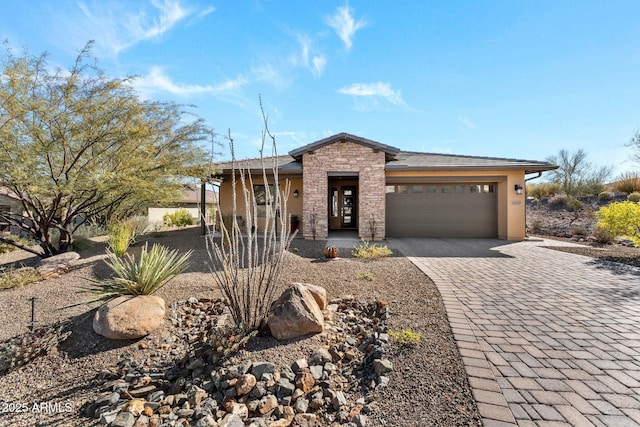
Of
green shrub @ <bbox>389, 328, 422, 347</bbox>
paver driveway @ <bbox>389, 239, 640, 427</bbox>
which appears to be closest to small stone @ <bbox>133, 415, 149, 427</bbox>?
green shrub @ <bbox>389, 328, 422, 347</bbox>

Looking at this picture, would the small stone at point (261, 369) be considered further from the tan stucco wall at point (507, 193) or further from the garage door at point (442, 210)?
the tan stucco wall at point (507, 193)

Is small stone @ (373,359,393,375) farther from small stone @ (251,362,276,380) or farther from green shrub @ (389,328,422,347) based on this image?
small stone @ (251,362,276,380)

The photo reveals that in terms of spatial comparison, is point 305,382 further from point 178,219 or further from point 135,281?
point 178,219

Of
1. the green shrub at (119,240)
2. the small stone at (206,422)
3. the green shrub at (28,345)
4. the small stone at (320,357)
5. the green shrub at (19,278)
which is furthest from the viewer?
the green shrub at (119,240)

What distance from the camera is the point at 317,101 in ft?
32.9

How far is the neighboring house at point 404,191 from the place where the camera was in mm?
10242

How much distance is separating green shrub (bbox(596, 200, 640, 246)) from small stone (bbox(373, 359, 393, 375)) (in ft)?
31.6

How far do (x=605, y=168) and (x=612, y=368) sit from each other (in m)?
25.6

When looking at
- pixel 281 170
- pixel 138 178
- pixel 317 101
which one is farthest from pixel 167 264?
pixel 317 101

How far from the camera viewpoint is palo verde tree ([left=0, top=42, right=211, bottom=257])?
17.9 ft

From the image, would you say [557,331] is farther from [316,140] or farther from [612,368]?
[316,140]

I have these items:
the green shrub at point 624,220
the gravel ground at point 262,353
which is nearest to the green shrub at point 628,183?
the green shrub at point 624,220

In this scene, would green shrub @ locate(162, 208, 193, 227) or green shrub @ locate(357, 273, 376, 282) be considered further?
green shrub @ locate(162, 208, 193, 227)

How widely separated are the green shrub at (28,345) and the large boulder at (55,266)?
271 cm
